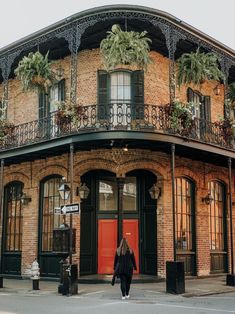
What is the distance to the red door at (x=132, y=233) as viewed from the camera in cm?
1669

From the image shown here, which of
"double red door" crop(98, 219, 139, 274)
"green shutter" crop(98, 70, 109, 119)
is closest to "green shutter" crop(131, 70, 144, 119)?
"green shutter" crop(98, 70, 109, 119)

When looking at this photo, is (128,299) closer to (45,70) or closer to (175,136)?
(175,136)

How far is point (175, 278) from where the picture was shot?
12.8 m

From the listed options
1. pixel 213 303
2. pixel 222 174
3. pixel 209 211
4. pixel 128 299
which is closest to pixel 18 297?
pixel 128 299

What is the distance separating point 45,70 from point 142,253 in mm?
6803

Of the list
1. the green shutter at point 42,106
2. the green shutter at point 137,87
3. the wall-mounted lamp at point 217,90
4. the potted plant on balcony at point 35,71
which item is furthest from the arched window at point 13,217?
the wall-mounted lamp at point 217,90

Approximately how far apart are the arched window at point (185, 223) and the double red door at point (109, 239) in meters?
1.47

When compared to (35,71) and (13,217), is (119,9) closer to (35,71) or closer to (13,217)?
(35,71)

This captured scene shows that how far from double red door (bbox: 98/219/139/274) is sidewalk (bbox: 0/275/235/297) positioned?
1.45 metres

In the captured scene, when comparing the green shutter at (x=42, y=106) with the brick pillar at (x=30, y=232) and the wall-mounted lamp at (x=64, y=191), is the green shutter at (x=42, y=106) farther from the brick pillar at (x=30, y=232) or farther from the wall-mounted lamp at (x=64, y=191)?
the wall-mounted lamp at (x=64, y=191)

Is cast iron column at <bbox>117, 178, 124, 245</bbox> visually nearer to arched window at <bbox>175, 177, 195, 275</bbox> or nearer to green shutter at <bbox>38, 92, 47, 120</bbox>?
arched window at <bbox>175, 177, 195, 275</bbox>

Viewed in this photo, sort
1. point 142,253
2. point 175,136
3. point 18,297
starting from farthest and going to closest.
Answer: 1. point 142,253
2. point 175,136
3. point 18,297

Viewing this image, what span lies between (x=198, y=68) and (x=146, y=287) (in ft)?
22.6

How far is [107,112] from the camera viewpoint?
16.2m
